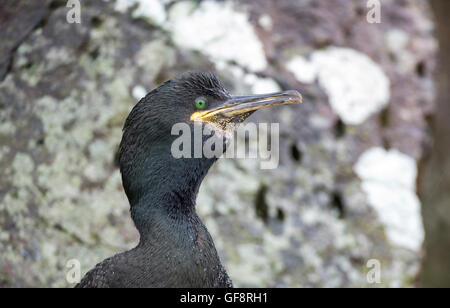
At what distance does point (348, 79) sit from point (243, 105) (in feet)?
6.56

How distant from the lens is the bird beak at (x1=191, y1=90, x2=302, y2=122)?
3.30 meters

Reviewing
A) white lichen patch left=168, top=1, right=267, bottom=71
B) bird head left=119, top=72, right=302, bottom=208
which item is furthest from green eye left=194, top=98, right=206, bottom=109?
white lichen patch left=168, top=1, right=267, bottom=71

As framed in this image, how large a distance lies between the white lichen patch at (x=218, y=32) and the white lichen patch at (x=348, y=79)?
12.5 inches

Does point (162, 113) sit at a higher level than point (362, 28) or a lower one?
lower

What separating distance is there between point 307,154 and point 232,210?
0.71m

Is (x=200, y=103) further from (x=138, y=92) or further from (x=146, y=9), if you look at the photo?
(x=146, y=9)

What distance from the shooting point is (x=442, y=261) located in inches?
264

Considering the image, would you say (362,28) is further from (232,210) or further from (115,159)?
(115,159)

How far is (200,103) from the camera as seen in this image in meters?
3.32

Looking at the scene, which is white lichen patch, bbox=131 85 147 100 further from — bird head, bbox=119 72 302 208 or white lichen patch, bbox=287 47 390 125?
bird head, bbox=119 72 302 208
